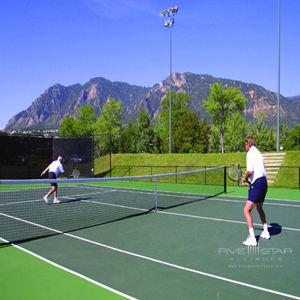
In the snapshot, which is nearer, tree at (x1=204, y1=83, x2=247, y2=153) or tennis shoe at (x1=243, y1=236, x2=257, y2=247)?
tennis shoe at (x1=243, y1=236, x2=257, y2=247)

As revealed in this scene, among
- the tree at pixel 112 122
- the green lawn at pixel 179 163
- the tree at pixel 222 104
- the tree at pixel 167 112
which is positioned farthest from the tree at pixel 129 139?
the green lawn at pixel 179 163

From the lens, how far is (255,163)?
7855mm

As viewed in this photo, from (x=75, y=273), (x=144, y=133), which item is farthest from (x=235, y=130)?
(x=75, y=273)

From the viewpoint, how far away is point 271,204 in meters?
14.5

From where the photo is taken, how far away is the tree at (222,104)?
52.9 metres

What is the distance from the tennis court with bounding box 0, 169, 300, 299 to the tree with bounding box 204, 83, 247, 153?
4085 cm

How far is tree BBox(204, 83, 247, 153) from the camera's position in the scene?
52.9 meters

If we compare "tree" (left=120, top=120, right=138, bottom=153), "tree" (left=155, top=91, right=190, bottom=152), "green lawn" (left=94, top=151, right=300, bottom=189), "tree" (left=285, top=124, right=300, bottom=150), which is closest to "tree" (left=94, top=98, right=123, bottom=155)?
"tree" (left=120, top=120, right=138, bottom=153)

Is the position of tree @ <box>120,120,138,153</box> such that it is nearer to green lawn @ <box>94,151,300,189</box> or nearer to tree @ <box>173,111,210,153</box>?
tree @ <box>173,111,210,153</box>

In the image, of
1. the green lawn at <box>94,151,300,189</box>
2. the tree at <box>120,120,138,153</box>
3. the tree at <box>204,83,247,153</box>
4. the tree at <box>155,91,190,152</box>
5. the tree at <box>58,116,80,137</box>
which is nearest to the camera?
the green lawn at <box>94,151,300,189</box>

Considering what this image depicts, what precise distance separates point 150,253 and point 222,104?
157ft

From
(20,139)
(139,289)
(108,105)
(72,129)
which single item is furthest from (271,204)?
(72,129)

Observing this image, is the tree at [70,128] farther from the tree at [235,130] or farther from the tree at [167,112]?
the tree at [235,130]

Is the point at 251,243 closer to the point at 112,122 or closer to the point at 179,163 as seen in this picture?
the point at 179,163
